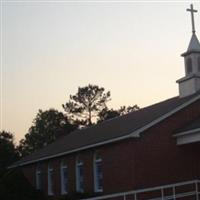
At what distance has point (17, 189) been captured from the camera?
3362 centimetres

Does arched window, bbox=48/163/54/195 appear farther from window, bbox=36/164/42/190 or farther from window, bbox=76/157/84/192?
window, bbox=76/157/84/192

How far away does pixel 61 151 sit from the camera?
3222cm

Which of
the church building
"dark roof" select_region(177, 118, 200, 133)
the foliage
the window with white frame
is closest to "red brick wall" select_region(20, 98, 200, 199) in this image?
the church building

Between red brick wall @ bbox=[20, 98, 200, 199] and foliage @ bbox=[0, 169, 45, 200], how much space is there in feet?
23.3

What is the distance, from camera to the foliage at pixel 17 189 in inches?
1215

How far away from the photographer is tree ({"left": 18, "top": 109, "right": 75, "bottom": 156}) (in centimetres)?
7325

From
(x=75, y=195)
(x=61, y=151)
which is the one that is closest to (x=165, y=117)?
(x=75, y=195)

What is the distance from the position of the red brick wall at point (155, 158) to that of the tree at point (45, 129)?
46738 millimetres

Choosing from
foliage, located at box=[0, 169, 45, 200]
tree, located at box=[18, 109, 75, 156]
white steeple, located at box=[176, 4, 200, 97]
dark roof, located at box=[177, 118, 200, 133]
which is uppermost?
tree, located at box=[18, 109, 75, 156]

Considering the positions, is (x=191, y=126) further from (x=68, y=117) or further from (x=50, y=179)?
(x=68, y=117)

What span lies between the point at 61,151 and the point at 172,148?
8.94 meters

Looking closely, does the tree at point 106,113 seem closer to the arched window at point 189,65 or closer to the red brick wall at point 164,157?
the arched window at point 189,65

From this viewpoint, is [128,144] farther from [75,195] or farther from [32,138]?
[32,138]

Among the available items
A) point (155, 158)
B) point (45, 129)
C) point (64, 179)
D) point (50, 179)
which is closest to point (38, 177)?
point (50, 179)
